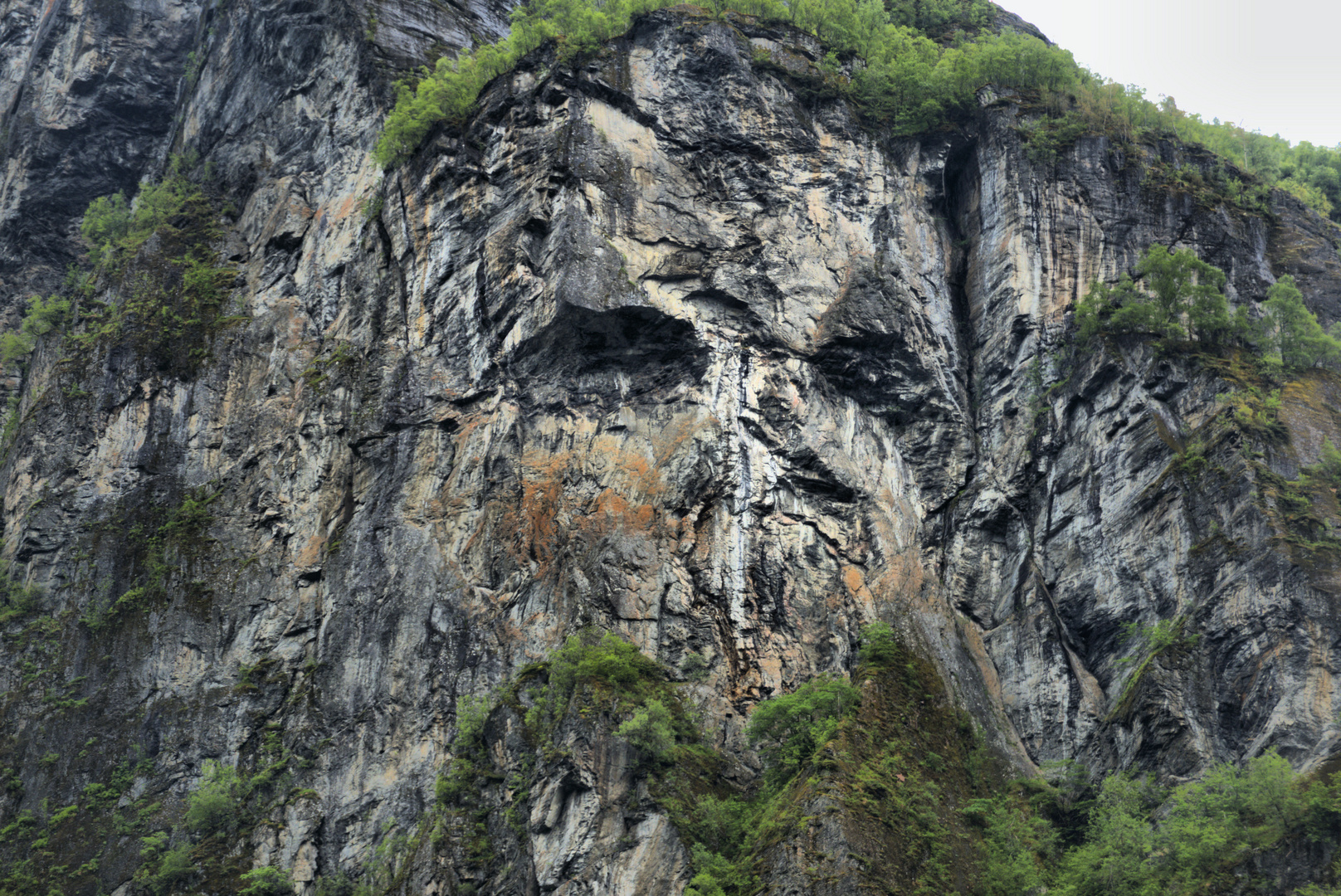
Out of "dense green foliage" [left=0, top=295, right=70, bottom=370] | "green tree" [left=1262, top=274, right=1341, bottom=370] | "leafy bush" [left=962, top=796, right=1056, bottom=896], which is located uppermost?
"green tree" [left=1262, top=274, right=1341, bottom=370]

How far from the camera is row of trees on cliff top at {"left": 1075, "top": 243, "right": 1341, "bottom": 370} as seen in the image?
35562mm

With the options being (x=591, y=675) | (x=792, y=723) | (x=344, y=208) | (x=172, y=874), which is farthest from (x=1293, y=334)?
(x=172, y=874)

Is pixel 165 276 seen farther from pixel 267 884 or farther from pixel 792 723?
pixel 792 723

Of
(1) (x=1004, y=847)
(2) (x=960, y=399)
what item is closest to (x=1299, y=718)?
(1) (x=1004, y=847)

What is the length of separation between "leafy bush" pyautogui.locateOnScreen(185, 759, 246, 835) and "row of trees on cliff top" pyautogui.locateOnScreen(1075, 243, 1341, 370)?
27974 mm

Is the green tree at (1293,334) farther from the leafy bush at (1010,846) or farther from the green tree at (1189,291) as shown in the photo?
the leafy bush at (1010,846)

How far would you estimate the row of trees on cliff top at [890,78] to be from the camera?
41625 mm

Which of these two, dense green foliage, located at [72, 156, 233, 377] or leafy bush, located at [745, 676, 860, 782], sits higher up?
dense green foliage, located at [72, 156, 233, 377]

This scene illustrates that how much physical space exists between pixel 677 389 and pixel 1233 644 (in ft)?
52.9

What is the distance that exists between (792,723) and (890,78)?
80.8 feet

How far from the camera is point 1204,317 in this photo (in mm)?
35656

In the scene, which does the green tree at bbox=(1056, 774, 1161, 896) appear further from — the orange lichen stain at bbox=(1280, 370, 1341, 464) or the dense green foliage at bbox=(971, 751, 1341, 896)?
the orange lichen stain at bbox=(1280, 370, 1341, 464)

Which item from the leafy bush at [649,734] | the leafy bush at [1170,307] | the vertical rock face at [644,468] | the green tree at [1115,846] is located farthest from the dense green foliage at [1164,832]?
the leafy bush at [1170,307]

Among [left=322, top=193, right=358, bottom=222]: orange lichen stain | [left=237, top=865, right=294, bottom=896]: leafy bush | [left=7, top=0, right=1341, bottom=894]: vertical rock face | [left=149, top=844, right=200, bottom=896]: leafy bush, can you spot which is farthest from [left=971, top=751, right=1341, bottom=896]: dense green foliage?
[left=322, top=193, right=358, bottom=222]: orange lichen stain
